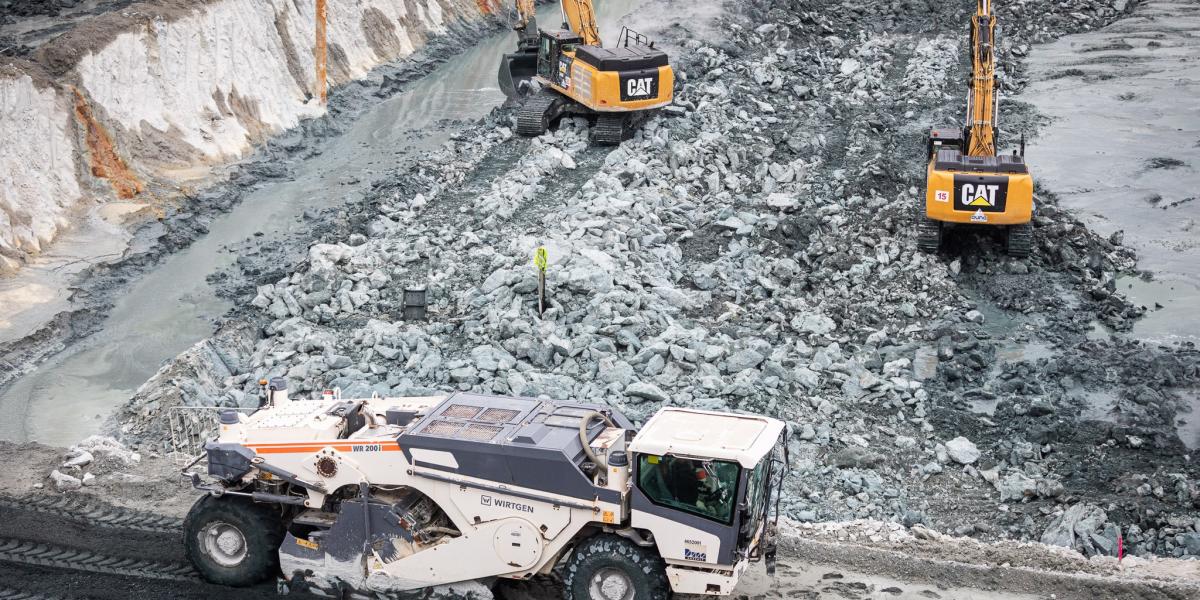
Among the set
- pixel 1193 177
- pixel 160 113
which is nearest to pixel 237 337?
pixel 160 113

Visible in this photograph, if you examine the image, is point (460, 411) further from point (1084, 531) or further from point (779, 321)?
point (779, 321)

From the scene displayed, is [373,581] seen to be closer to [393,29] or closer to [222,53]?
[222,53]

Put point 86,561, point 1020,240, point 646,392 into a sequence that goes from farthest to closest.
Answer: point 1020,240, point 646,392, point 86,561

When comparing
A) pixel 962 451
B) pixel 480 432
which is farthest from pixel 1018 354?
pixel 480 432

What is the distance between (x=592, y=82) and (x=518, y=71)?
14.3ft

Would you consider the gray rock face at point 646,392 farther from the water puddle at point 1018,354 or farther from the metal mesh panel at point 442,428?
the metal mesh panel at point 442,428

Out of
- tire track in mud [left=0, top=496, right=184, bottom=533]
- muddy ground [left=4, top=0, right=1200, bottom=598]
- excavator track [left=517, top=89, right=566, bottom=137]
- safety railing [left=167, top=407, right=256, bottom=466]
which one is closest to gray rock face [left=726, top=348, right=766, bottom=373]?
muddy ground [left=4, top=0, right=1200, bottom=598]

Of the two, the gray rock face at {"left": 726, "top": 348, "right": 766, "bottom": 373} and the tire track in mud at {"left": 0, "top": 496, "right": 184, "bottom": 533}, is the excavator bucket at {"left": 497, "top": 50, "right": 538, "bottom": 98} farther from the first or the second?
the tire track in mud at {"left": 0, "top": 496, "right": 184, "bottom": 533}

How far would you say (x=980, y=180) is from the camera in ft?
58.5

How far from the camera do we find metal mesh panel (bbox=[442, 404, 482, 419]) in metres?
9.87

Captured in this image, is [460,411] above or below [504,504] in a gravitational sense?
above

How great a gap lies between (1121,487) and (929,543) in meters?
2.68

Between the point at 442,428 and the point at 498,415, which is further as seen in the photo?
the point at 498,415

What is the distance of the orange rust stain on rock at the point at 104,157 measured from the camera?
21.5 metres
